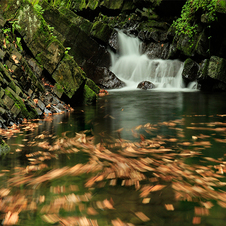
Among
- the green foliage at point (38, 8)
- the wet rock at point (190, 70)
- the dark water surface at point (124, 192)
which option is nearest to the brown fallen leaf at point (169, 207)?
the dark water surface at point (124, 192)

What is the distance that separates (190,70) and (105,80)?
6.72m

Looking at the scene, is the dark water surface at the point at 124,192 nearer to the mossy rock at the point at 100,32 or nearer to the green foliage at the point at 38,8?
the green foliage at the point at 38,8

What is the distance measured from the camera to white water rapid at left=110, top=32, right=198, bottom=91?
20.5 m

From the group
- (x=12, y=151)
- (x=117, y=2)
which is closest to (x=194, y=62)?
(x=117, y=2)

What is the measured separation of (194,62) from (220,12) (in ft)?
17.1

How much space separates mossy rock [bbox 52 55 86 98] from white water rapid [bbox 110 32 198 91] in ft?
33.7

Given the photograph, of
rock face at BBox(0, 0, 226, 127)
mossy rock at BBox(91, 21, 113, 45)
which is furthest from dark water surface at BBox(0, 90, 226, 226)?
mossy rock at BBox(91, 21, 113, 45)

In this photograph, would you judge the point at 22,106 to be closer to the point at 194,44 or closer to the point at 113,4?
the point at 194,44

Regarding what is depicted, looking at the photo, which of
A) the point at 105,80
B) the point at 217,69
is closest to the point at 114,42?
the point at 105,80

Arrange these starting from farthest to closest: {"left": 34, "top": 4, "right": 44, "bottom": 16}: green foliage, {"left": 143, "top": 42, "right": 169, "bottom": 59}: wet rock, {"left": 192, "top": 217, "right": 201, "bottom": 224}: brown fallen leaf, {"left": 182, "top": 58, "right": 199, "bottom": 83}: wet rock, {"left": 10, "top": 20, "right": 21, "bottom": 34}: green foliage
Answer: {"left": 143, "top": 42, "right": 169, "bottom": 59}: wet rock, {"left": 182, "top": 58, "right": 199, "bottom": 83}: wet rock, {"left": 34, "top": 4, "right": 44, "bottom": 16}: green foliage, {"left": 10, "top": 20, "right": 21, "bottom": 34}: green foliage, {"left": 192, "top": 217, "right": 201, "bottom": 224}: brown fallen leaf

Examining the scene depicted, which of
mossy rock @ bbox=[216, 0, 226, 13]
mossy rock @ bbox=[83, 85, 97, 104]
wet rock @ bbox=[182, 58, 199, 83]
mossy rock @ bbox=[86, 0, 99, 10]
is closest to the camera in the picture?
mossy rock @ bbox=[83, 85, 97, 104]

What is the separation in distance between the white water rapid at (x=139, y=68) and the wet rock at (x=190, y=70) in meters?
0.69

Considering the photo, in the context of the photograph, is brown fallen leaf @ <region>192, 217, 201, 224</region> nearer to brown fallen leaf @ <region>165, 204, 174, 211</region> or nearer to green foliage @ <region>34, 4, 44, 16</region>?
brown fallen leaf @ <region>165, 204, 174, 211</region>

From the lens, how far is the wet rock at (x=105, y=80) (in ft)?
68.6
